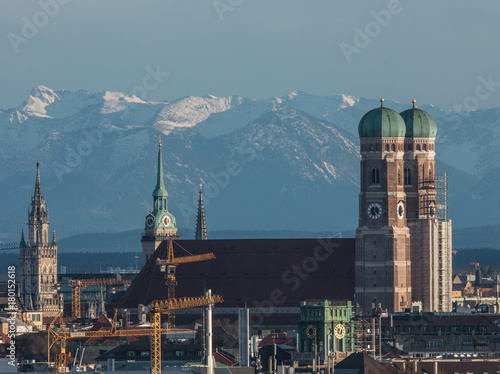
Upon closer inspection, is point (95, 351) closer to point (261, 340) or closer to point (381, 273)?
point (261, 340)

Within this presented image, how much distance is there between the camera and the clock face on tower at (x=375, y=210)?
19750 cm

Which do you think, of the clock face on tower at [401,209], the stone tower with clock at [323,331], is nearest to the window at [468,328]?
the stone tower with clock at [323,331]

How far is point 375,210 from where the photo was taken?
197625mm

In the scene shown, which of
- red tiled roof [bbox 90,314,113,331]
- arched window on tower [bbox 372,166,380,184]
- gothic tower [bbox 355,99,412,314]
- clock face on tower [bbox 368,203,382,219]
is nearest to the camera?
red tiled roof [bbox 90,314,113,331]

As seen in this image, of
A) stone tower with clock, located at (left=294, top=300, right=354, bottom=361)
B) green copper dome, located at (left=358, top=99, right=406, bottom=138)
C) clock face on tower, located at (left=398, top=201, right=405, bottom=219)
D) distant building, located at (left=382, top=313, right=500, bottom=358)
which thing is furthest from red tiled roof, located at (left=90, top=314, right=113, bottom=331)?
green copper dome, located at (left=358, top=99, right=406, bottom=138)

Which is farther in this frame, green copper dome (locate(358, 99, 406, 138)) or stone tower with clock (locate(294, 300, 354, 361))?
green copper dome (locate(358, 99, 406, 138))

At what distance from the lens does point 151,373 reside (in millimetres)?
101188

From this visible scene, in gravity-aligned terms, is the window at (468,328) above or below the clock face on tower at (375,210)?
below

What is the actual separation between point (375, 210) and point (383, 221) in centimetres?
140

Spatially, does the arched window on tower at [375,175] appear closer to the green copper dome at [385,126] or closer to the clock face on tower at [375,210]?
the clock face on tower at [375,210]

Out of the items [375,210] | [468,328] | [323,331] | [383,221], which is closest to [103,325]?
[375,210]

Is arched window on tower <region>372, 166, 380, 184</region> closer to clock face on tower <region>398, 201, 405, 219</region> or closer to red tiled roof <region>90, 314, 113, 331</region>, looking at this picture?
clock face on tower <region>398, 201, 405, 219</region>

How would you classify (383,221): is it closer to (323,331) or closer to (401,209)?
(401,209)

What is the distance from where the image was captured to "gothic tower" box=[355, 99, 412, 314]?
197 meters
